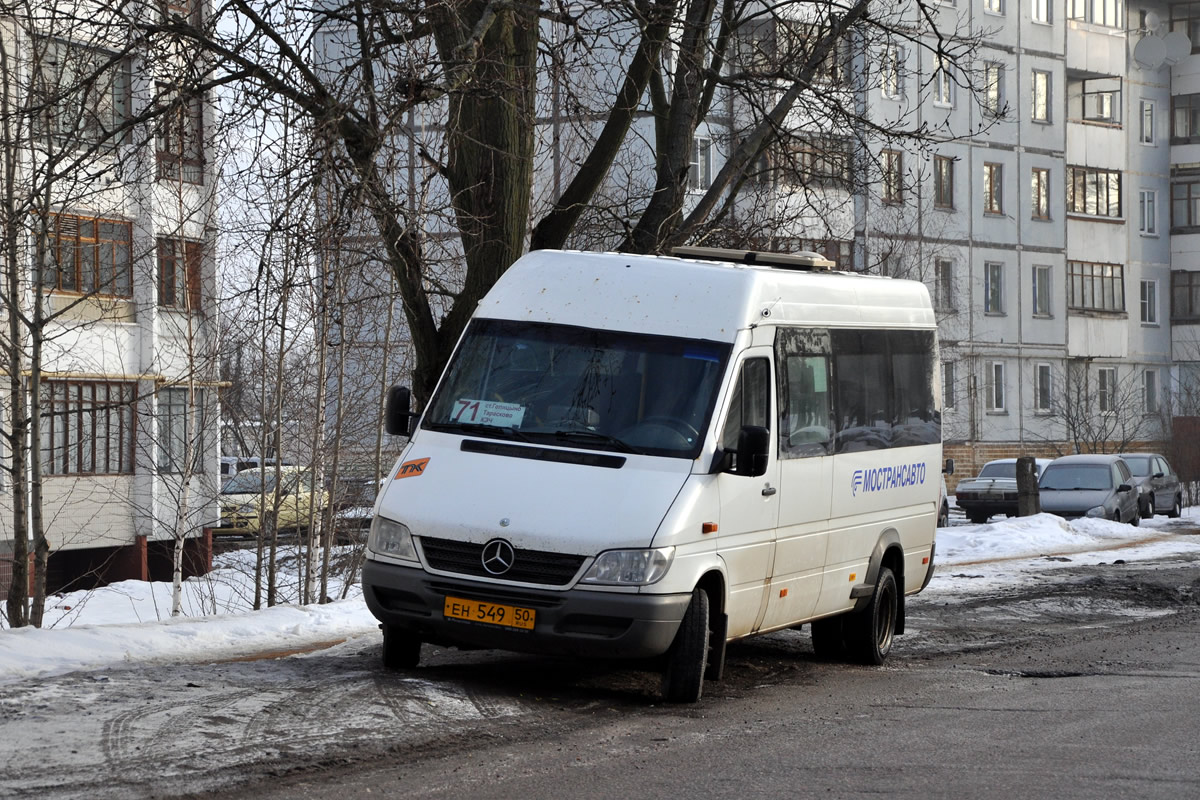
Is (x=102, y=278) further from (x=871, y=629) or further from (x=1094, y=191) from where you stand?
(x=1094, y=191)

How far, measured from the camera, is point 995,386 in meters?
56.0

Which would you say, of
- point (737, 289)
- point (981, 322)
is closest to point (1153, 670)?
point (737, 289)

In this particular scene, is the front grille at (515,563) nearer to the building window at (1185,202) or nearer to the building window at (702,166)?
the building window at (702,166)

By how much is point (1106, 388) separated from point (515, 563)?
53.8 meters

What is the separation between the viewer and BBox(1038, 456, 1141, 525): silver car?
32562mm

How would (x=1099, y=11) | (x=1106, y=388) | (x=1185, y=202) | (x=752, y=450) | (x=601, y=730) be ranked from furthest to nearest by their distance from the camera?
1. (x=1185, y=202)
2. (x=1106, y=388)
3. (x=1099, y=11)
4. (x=752, y=450)
5. (x=601, y=730)

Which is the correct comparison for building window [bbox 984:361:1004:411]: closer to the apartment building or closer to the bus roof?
the apartment building

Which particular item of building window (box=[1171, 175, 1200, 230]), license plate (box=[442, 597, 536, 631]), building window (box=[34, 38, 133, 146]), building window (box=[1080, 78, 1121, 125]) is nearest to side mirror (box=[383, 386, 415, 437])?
license plate (box=[442, 597, 536, 631])

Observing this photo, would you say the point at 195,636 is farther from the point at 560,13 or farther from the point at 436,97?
the point at 560,13

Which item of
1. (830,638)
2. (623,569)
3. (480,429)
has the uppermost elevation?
(480,429)

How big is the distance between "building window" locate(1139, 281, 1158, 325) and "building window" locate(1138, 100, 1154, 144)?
5.25 metres

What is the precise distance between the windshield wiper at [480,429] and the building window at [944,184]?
44714 millimetres

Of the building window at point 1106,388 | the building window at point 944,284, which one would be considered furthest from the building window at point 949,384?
the building window at point 1106,388

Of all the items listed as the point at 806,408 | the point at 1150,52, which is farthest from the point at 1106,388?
the point at 806,408
